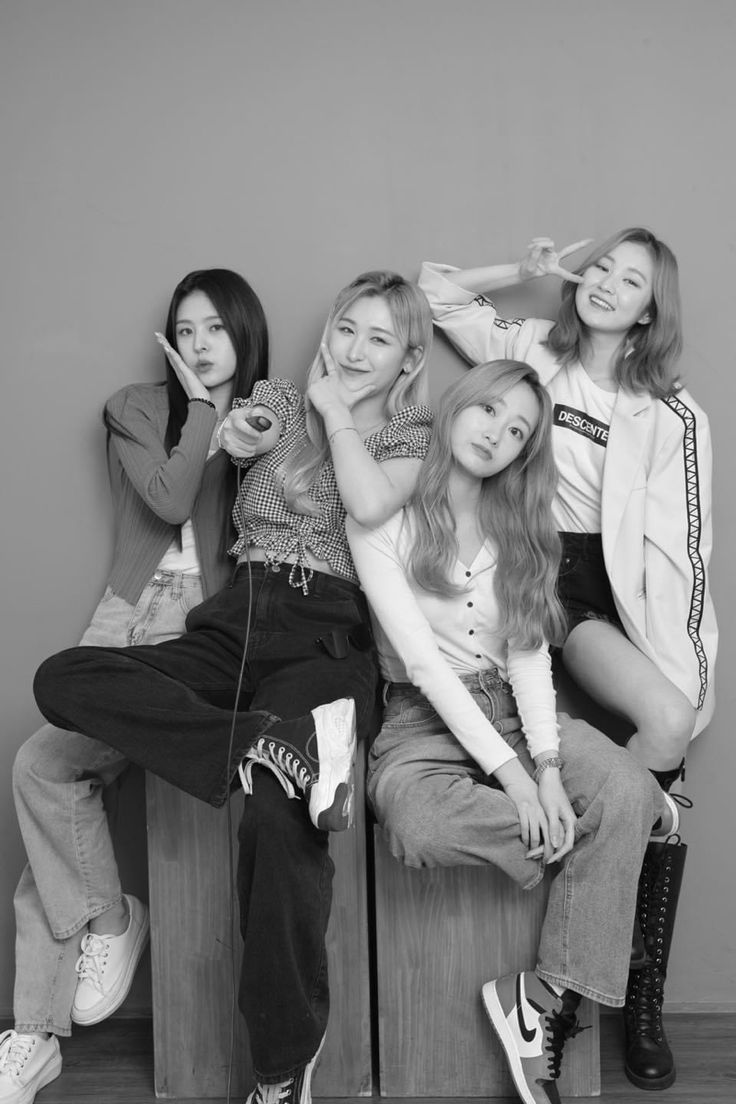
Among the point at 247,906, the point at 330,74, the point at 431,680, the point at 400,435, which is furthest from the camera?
the point at 330,74

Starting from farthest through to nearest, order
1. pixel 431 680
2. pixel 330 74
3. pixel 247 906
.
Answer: pixel 330 74, pixel 431 680, pixel 247 906

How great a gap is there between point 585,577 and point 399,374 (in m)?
0.52

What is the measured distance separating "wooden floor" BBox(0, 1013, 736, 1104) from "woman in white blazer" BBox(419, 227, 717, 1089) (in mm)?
486

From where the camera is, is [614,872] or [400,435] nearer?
[614,872]

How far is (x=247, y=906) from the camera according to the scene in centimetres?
161

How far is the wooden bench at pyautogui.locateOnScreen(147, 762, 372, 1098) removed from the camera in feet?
5.90

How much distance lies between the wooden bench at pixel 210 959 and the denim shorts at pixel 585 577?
57cm

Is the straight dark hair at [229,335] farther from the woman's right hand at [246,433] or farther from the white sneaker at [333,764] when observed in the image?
the white sneaker at [333,764]

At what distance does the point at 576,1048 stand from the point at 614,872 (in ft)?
1.14

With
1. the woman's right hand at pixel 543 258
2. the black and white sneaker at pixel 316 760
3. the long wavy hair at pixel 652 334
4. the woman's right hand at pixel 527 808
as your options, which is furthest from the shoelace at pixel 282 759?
the woman's right hand at pixel 543 258

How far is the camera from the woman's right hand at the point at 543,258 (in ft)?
6.68

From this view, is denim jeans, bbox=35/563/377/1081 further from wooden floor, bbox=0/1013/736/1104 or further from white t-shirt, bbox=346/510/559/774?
wooden floor, bbox=0/1013/736/1104

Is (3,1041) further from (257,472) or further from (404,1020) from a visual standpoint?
(257,472)

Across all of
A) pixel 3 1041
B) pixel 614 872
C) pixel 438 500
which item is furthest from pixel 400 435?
pixel 3 1041
